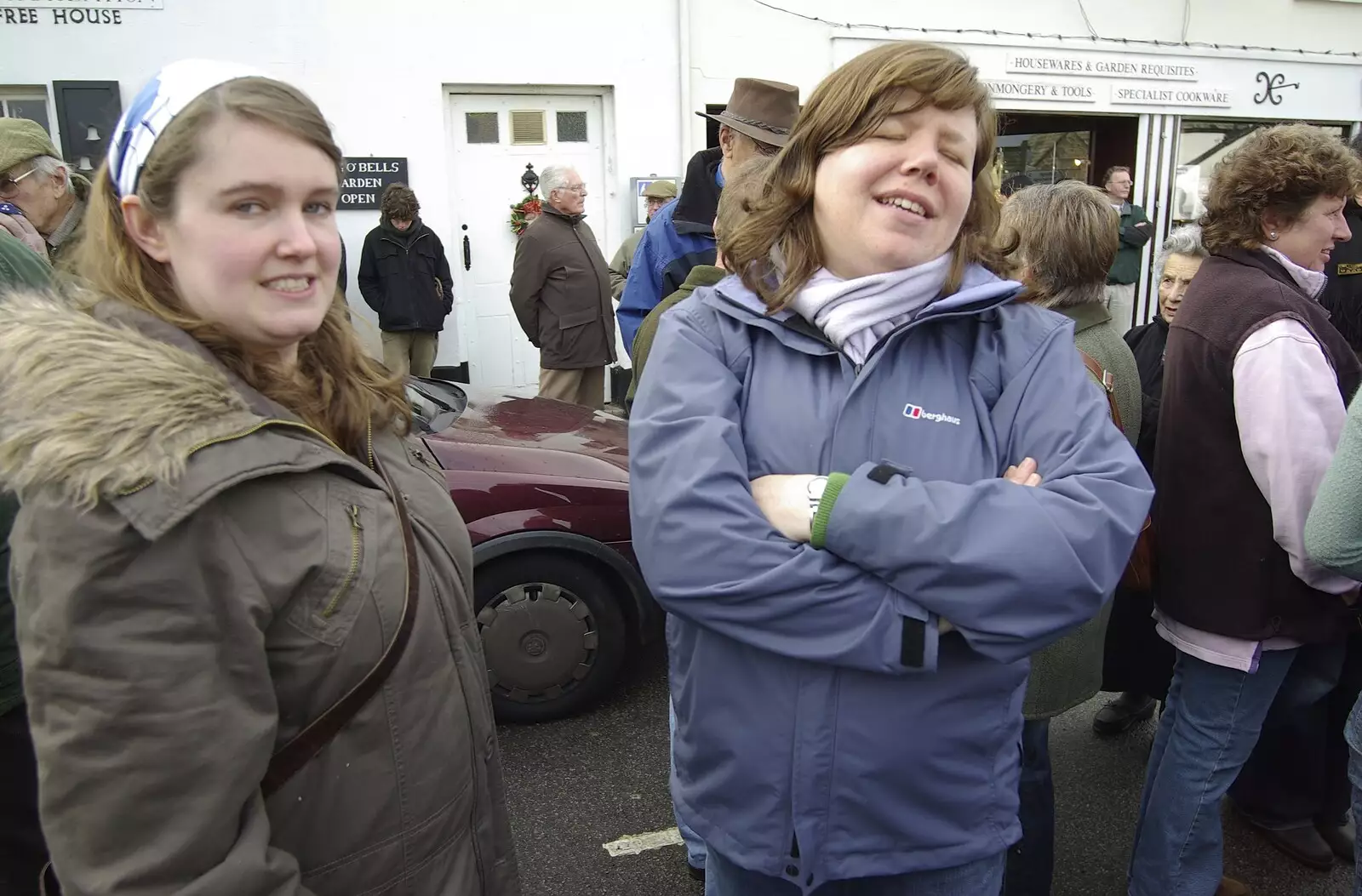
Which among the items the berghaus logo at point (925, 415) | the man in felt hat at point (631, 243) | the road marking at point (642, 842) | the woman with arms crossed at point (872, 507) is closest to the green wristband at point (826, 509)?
the woman with arms crossed at point (872, 507)

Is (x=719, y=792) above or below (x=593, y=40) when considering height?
below

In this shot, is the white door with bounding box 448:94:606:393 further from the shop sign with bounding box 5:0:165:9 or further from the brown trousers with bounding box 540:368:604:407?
the shop sign with bounding box 5:0:165:9

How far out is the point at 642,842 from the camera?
3.13 metres

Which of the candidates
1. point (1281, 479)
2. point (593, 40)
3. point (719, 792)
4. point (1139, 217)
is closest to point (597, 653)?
point (719, 792)

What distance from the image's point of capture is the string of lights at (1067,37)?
942 centimetres

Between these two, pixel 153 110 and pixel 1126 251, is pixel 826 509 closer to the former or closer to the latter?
pixel 153 110

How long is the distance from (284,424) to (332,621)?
0.26 meters

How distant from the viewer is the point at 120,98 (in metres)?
7.78

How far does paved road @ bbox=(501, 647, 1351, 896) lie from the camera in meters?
2.93

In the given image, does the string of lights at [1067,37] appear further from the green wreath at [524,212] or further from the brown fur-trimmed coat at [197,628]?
the brown fur-trimmed coat at [197,628]

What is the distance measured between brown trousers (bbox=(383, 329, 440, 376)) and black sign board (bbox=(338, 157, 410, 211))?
124 centimetres

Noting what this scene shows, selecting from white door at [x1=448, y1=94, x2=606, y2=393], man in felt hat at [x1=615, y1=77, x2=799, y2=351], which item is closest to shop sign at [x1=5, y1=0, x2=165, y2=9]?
white door at [x1=448, y1=94, x2=606, y2=393]

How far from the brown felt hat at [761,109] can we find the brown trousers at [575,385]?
4317mm

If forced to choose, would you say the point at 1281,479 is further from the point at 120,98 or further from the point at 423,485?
the point at 120,98
